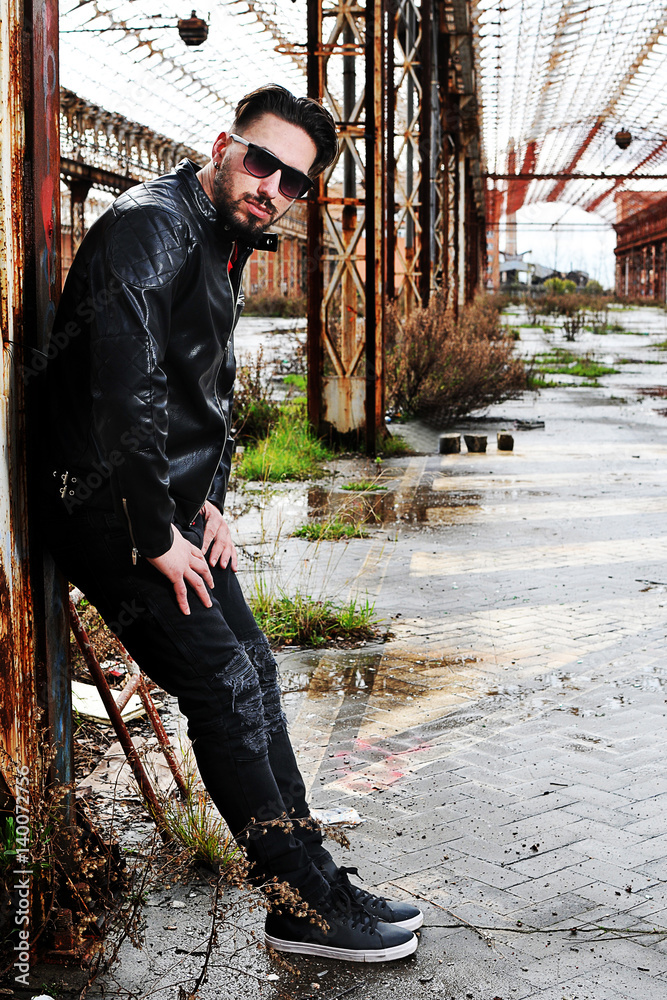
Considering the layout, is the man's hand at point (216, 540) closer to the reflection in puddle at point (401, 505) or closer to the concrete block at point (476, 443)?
the reflection in puddle at point (401, 505)

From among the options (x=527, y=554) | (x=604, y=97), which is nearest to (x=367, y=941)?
(x=527, y=554)

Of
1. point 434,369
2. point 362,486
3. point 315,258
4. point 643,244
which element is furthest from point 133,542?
point 643,244

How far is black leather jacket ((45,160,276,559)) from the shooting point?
2.28m

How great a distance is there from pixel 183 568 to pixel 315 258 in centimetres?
906

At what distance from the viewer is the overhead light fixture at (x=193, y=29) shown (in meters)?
17.1

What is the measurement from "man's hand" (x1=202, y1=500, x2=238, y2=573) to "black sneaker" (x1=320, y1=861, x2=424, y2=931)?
0.84 m

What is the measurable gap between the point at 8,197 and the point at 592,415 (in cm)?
1467

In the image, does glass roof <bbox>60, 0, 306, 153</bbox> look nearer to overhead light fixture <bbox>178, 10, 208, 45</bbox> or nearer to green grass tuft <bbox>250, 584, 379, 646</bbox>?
overhead light fixture <bbox>178, 10, 208, 45</bbox>

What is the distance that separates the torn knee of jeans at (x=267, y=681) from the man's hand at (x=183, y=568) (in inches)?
15.8

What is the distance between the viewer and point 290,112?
2617 mm

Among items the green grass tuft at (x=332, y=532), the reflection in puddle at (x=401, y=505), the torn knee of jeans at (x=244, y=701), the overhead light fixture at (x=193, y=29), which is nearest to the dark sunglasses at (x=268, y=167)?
the torn knee of jeans at (x=244, y=701)

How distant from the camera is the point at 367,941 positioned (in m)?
2.66


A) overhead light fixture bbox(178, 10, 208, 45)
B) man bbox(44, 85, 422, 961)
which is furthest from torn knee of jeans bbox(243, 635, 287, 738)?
overhead light fixture bbox(178, 10, 208, 45)

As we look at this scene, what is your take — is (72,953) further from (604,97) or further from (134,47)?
(604,97)
